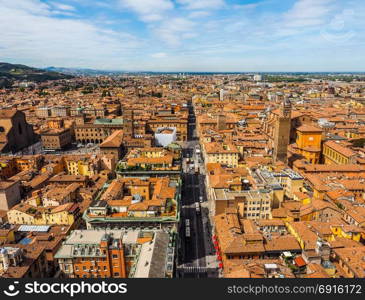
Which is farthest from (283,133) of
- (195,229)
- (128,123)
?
(128,123)

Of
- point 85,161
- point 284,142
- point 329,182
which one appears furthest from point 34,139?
point 329,182

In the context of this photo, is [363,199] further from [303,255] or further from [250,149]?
[250,149]

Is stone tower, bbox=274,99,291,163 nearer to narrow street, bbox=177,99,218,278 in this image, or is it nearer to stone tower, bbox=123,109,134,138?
narrow street, bbox=177,99,218,278

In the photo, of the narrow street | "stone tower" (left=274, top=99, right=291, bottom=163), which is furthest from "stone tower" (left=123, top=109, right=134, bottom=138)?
"stone tower" (left=274, top=99, right=291, bottom=163)

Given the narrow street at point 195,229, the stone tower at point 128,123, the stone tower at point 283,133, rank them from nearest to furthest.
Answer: the narrow street at point 195,229 → the stone tower at point 283,133 → the stone tower at point 128,123

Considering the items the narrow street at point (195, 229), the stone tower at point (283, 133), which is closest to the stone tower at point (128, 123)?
the narrow street at point (195, 229)

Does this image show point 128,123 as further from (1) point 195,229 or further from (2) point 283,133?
(1) point 195,229

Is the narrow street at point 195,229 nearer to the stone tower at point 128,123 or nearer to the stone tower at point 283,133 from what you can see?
the stone tower at point 283,133
